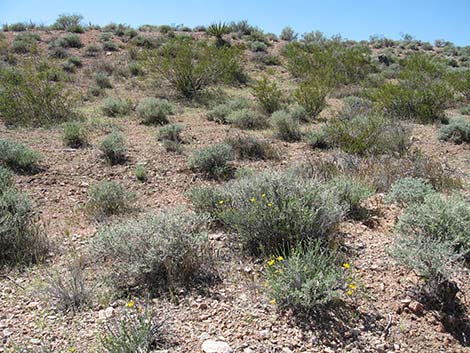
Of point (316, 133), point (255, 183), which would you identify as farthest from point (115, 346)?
point (316, 133)

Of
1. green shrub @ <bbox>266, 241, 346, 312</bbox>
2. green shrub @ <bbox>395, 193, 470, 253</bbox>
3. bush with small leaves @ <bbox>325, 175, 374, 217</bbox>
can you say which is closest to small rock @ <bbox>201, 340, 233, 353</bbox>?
green shrub @ <bbox>266, 241, 346, 312</bbox>

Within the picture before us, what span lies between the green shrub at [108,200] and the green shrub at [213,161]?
66.7 inches

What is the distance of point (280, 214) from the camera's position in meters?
4.02

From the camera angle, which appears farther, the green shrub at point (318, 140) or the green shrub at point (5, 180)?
the green shrub at point (318, 140)

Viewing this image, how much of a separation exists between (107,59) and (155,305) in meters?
18.2

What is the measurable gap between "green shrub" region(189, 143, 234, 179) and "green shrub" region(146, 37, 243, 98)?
24.4 ft

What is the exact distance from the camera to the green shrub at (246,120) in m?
10.6

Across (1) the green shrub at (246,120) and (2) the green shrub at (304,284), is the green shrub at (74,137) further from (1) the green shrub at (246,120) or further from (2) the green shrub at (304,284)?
(2) the green shrub at (304,284)

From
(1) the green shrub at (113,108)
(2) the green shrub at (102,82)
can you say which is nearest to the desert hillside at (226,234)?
(1) the green shrub at (113,108)

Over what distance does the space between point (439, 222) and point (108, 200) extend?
415 centimetres

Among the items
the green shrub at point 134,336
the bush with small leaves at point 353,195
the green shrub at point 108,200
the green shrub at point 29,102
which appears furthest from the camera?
the green shrub at point 29,102

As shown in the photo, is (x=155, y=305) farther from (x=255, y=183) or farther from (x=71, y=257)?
(x=255, y=183)

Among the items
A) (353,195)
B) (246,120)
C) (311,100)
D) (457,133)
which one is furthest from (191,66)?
(353,195)

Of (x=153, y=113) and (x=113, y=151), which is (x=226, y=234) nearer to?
(x=113, y=151)
